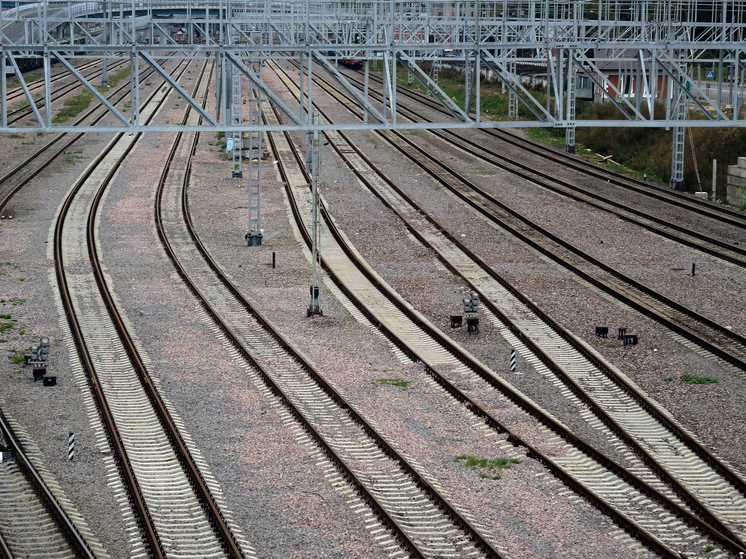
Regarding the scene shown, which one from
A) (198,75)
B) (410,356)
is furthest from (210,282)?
(198,75)

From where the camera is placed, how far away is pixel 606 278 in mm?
23062

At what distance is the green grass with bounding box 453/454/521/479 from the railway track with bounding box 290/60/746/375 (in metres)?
5.57

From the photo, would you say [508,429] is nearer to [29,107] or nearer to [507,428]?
[507,428]

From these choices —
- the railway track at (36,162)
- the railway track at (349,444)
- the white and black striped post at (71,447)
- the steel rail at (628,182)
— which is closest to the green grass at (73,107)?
the railway track at (36,162)

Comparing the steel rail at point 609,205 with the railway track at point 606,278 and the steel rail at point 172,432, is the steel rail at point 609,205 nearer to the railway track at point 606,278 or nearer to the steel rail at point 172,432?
the railway track at point 606,278

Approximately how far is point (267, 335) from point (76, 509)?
742cm

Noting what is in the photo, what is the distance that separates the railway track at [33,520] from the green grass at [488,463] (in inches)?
181

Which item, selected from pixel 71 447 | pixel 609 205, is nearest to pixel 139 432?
pixel 71 447

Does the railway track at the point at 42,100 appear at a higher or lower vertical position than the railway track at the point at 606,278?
higher

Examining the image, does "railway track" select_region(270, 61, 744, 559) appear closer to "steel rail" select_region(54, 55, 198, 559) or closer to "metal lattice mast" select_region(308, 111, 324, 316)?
"metal lattice mast" select_region(308, 111, 324, 316)

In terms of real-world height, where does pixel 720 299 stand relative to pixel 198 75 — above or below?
below

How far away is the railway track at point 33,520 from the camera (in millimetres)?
10797

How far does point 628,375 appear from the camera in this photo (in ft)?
54.7

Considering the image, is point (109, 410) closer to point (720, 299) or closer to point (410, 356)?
point (410, 356)
